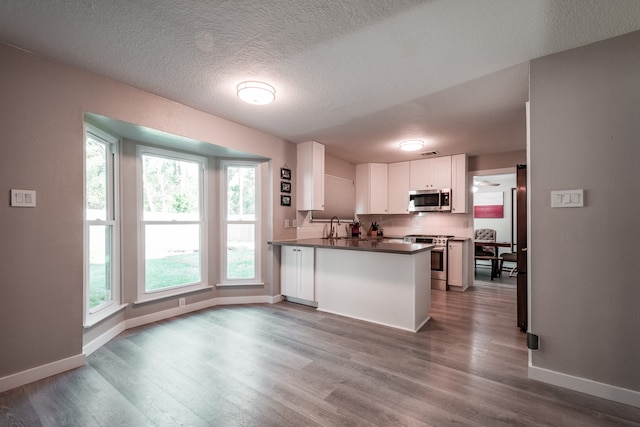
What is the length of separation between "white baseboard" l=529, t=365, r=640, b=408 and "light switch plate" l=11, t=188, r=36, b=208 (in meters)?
3.78

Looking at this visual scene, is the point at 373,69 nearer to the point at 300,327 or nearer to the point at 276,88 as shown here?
the point at 276,88

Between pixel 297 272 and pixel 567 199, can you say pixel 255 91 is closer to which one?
pixel 297 272

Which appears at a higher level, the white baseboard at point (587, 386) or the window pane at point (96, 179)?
the window pane at point (96, 179)

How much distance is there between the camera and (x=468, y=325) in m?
2.96

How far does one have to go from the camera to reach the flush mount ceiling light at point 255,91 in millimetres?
2270

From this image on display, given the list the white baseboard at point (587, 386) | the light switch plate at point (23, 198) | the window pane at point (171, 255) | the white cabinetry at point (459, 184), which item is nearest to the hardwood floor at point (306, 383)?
the white baseboard at point (587, 386)

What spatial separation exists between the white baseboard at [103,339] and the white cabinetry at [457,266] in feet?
9.62

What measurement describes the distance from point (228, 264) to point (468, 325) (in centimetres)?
308

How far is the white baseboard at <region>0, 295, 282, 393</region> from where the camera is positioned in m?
1.84

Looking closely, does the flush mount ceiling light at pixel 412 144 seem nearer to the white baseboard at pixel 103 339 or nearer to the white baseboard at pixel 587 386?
the white baseboard at pixel 587 386

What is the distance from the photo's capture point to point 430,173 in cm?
505

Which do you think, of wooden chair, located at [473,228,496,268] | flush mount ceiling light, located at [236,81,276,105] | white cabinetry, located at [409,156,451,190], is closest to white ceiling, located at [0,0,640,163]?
flush mount ceiling light, located at [236,81,276,105]

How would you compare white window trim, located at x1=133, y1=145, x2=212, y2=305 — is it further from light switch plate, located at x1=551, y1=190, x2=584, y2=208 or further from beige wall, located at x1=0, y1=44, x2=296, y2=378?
light switch plate, located at x1=551, y1=190, x2=584, y2=208

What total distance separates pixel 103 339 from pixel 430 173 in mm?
5190
